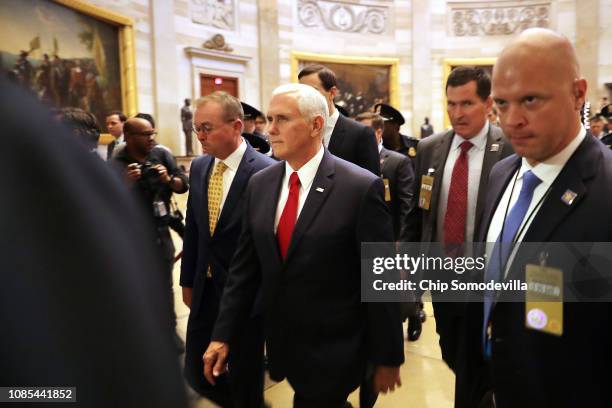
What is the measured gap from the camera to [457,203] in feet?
9.91

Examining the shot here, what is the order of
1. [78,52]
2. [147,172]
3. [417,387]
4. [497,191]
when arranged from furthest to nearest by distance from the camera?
1. [78,52]
2. [417,387]
3. [147,172]
4. [497,191]

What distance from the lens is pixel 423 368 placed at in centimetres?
405

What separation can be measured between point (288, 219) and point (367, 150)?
140 cm

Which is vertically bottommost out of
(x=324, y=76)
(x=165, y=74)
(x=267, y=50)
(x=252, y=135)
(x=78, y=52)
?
(x=252, y=135)

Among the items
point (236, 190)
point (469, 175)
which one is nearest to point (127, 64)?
point (236, 190)

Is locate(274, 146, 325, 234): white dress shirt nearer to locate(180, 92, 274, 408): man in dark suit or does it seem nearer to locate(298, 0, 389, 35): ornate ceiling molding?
locate(180, 92, 274, 408): man in dark suit

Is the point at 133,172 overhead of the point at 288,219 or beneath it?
overhead

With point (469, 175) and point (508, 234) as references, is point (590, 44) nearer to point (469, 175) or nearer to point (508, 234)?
point (469, 175)

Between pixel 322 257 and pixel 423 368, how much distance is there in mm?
2308

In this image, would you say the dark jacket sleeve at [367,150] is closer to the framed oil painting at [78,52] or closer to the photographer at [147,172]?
the photographer at [147,172]

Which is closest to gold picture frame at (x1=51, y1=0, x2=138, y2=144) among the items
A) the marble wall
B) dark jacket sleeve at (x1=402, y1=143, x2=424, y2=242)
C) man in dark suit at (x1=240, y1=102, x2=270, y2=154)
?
the marble wall

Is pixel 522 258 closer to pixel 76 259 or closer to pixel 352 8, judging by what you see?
pixel 76 259

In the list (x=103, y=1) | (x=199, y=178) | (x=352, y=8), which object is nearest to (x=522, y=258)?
(x=199, y=178)

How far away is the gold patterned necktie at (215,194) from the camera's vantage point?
10.1 feet
